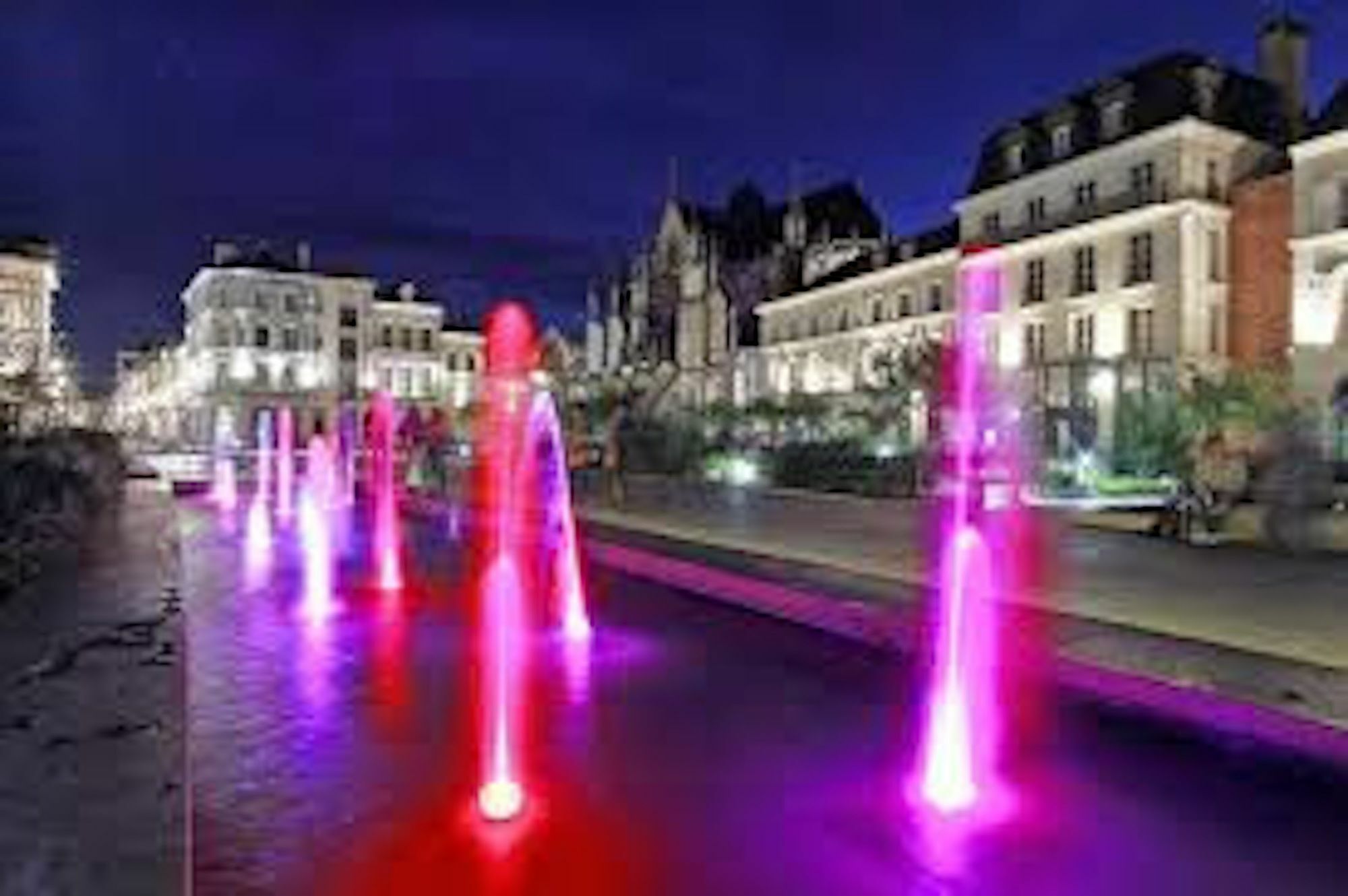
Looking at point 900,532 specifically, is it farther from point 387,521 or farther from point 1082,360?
point 1082,360

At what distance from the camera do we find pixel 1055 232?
51.2m

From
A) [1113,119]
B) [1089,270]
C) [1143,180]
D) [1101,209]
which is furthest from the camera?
[1089,270]

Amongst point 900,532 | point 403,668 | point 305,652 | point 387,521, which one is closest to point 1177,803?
point 403,668

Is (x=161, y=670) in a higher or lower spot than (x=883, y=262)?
lower

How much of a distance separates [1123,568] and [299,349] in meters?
96.5

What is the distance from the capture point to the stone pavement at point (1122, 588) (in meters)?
10.2

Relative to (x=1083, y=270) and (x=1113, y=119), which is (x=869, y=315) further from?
(x=1113, y=119)

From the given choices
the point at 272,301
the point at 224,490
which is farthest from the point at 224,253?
the point at 224,490

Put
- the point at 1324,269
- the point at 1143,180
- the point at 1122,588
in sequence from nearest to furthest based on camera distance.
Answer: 1. the point at 1122,588
2. the point at 1324,269
3. the point at 1143,180

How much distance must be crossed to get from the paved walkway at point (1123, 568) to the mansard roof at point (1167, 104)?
25.4 meters

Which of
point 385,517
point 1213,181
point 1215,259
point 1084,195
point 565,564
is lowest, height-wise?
point 565,564

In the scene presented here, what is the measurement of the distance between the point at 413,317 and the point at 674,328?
3257 centimetres

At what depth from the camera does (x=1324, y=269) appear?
4022 centimetres

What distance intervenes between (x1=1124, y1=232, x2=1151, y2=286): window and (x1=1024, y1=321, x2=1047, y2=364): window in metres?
5.18
